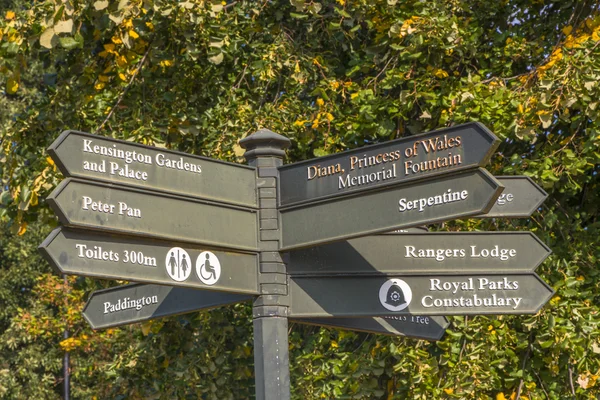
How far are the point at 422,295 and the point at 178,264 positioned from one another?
1014 mm

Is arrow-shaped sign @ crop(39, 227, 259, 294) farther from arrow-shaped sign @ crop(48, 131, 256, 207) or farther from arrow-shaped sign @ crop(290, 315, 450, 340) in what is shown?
arrow-shaped sign @ crop(290, 315, 450, 340)

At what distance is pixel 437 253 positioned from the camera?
421 centimetres

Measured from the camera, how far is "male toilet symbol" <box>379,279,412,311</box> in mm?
4074

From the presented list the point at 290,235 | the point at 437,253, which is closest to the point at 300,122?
the point at 437,253

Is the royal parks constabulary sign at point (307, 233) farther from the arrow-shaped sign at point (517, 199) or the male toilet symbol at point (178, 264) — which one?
the arrow-shaped sign at point (517, 199)

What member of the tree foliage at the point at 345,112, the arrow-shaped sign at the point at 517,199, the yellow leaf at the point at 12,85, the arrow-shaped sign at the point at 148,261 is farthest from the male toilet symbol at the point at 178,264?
the yellow leaf at the point at 12,85

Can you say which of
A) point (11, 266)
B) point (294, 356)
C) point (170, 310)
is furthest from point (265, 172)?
point (11, 266)

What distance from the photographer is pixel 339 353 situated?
21.1 feet

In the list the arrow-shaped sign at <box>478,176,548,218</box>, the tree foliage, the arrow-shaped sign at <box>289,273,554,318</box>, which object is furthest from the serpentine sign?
the tree foliage

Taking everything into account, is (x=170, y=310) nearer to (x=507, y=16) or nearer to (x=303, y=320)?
(x=303, y=320)

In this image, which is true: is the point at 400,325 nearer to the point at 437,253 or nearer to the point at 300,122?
the point at 437,253

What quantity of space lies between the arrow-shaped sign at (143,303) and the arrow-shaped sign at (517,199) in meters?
1.38

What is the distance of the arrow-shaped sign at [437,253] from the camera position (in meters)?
4.13

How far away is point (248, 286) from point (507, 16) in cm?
439
